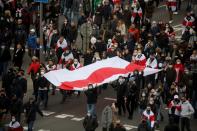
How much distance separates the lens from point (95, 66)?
28.8 metres

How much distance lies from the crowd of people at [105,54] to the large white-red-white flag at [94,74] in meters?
0.43

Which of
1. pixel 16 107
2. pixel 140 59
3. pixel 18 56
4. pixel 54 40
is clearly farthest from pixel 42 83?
pixel 54 40

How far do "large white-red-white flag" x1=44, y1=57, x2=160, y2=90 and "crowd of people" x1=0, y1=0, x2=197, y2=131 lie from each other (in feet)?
1.40

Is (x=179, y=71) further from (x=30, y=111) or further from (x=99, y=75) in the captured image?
(x=30, y=111)

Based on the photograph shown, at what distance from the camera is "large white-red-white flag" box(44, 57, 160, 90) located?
26.9 metres

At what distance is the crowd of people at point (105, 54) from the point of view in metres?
24.9

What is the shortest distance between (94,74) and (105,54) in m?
2.86

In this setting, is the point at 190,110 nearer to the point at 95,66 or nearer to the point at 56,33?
the point at 95,66

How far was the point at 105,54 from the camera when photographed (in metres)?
30.8

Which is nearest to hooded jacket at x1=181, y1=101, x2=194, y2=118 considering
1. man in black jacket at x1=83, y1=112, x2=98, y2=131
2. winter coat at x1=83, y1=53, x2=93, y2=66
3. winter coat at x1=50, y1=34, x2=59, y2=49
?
man in black jacket at x1=83, y1=112, x2=98, y2=131

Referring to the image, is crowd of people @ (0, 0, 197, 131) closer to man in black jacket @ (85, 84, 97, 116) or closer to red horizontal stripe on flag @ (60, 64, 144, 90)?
man in black jacket @ (85, 84, 97, 116)

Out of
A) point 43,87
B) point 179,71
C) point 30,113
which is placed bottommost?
point 30,113

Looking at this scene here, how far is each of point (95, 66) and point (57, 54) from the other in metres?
3.62

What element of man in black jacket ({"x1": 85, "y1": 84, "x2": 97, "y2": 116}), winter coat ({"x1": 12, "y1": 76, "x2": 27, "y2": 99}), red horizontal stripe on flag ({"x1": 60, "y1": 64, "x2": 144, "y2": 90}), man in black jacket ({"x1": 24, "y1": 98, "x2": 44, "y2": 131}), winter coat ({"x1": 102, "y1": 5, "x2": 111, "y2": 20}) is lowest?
man in black jacket ({"x1": 24, "y1": 98, "x2": 44, "y2": 131})
